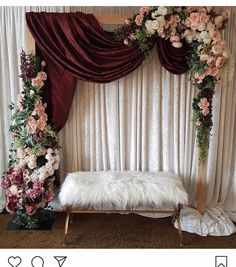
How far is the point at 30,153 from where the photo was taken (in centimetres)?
308

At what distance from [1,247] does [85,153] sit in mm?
1152

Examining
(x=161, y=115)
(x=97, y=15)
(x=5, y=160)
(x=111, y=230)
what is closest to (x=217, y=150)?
(x=161, y=115)

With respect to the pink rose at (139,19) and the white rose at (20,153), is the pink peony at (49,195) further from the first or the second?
the pink rose at (139,19)

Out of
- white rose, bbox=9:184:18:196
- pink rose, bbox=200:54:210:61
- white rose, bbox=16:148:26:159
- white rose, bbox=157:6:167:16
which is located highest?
white rose, bbox=157:6:167:16

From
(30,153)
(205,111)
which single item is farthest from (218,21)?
(30,153)

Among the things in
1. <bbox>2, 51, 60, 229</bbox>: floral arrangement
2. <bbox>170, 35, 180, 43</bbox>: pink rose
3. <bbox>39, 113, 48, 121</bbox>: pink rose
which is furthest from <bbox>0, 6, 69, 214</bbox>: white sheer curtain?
<bbox>170, 35, 180, 43</bbox>: pink rose

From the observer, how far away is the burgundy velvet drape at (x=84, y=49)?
3.02 m

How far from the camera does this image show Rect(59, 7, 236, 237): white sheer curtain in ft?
10.9

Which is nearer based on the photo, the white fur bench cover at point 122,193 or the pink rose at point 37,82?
the white fur bench cover at point 122,193

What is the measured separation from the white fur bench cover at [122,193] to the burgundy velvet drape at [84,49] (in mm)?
934

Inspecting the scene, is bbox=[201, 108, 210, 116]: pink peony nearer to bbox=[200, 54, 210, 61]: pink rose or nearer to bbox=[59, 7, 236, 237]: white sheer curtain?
bbox=[59, 7, 236, 237]: white sheer curtain

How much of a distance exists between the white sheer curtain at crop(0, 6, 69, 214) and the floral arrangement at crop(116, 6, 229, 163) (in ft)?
2.53

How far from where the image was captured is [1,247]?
2.84 m

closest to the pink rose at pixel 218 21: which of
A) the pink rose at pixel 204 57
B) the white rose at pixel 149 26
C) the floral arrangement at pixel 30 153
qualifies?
the pink rose at pixel 204 57
